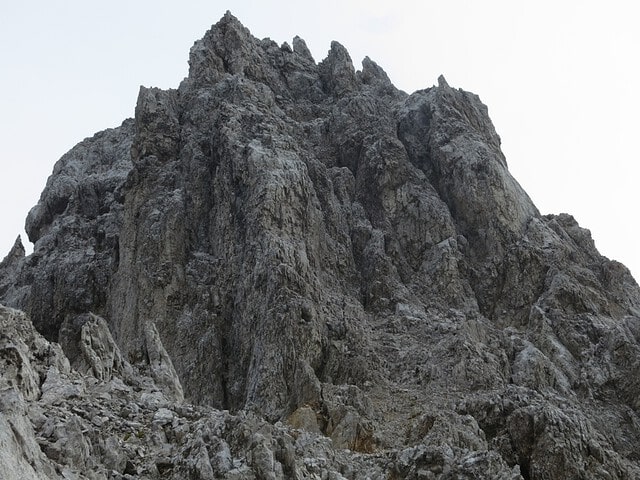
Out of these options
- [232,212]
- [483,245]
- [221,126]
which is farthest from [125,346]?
[483,245]

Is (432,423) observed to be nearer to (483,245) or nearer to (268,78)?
(483,245)

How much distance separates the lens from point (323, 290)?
61.6 m

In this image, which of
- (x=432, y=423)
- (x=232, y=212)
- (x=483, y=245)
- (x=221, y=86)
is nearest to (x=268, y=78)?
(x=221, y=86)

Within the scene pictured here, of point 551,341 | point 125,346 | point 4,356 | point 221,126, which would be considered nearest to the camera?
point 4,356

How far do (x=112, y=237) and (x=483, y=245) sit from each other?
35632 mm

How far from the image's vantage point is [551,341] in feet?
187

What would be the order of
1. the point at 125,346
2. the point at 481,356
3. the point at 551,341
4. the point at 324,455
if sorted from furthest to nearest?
the point at 125,346 → the point at 551,341 → the point at 481,356 → the point at 324,455

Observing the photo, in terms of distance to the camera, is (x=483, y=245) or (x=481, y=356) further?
(x=483, y=245)

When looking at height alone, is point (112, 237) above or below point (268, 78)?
below

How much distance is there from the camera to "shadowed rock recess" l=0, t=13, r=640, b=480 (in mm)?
36562

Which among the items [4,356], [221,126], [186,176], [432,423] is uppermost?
[221,126]

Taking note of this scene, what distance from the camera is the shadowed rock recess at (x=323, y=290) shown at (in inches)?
1439

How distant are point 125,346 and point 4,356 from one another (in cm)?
3539

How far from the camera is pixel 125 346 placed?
200 ft
